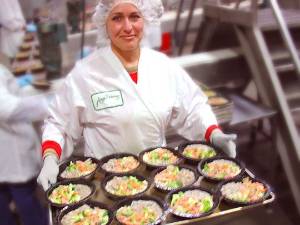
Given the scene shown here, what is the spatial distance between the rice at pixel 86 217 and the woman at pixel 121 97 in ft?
1.05

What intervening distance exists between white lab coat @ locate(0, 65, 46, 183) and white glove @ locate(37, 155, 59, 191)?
654 mm

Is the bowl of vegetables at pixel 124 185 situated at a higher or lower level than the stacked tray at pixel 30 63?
lower

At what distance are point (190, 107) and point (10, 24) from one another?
77.5 inches

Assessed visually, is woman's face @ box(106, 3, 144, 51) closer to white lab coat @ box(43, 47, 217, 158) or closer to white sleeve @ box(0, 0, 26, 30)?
white lab coat @ box(43, 47, 217, 158)

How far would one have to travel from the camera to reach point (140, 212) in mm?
1337

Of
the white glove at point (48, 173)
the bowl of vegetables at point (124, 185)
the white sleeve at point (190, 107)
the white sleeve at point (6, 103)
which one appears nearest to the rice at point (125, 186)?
the bowl of vegetables at point (124, 185)

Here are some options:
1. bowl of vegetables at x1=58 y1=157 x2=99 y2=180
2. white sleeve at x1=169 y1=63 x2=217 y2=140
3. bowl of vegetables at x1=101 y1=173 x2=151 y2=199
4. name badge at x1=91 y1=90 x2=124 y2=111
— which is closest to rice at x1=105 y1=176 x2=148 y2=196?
bowl of vegetables at x1=101 y1=173 x2=151 y2=199

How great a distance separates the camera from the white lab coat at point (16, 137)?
6.81 feet

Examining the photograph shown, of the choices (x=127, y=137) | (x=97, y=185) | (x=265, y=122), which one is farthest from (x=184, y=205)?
(x=265, y=122)

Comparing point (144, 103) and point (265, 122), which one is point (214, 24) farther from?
point (144, 103)

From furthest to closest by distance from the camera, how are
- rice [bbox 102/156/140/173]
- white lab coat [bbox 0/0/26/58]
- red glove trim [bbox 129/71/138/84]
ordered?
white lab coat [bbox 0/0/26/58] → red glove trim [bbox 129/71/138/84] → rice [bbox 102/156/140/173]

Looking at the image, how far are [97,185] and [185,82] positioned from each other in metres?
0.67

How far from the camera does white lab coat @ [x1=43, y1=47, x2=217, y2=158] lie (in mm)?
1681

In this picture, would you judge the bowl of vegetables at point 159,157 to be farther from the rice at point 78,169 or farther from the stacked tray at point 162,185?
the rice at point 78,169
